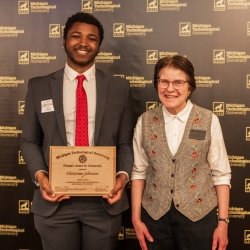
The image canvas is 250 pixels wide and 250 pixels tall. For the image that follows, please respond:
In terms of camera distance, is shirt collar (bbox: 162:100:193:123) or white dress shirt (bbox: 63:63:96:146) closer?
shirt collar (bbox: 162:100:193:123)

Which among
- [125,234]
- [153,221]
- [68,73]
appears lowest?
[125,234]

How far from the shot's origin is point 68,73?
2035 mm

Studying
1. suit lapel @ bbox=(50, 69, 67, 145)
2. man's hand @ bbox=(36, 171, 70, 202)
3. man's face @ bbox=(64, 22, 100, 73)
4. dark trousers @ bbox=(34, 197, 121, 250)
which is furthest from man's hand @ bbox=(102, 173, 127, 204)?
man's face @ bbox=(64, 22, 100, 73)

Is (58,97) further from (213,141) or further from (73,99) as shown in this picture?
(213,141)

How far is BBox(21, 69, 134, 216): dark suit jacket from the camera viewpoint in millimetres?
1919

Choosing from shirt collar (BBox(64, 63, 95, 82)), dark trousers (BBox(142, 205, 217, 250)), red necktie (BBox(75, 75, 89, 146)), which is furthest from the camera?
shirt collar (BBox(64, 63, 95, 82))

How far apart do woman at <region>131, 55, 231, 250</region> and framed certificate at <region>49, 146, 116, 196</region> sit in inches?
8.5

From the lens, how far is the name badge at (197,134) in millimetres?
1784

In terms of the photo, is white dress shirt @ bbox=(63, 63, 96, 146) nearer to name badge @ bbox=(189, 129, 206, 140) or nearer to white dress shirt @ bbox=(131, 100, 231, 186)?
white dress shirt @ bbox=(131, 100, 231, 186)

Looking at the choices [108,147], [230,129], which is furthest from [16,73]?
[230,129]

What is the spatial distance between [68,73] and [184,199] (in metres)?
0.92

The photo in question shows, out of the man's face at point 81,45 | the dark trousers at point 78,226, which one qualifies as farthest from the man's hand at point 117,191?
the man's face at point 81,45

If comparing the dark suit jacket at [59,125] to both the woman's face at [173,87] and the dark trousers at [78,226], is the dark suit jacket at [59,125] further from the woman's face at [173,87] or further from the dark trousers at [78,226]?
the woman's face at [173,87]

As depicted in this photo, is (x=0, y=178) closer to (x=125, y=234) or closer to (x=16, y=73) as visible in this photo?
(x=16, y=73)
